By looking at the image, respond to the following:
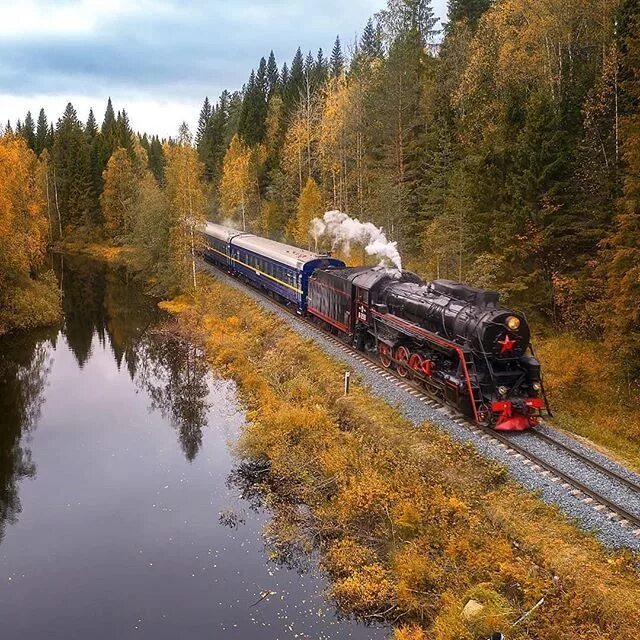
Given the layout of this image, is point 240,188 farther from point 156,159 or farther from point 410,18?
point 156,159

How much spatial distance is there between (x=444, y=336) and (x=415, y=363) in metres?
2.02

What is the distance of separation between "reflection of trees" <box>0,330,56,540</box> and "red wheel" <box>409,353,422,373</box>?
12526 millimetres

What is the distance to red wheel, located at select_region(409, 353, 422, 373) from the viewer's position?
19.6 metres

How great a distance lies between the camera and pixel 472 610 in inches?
391

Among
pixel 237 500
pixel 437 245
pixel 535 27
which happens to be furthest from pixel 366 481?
pixel 535 27

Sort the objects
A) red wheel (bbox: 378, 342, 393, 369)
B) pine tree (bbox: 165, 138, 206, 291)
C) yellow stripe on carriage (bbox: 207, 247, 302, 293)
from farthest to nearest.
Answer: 1. pine tree (bbox: 165, 138, 206, 291)
2. yellow stripe on carriage (bbox: 207, 247, 302, 293)
3. red wheel (bbox: 378, 342, 393, 369)

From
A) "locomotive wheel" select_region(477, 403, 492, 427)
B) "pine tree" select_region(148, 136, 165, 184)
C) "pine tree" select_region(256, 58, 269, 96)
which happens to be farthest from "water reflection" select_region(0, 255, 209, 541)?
"pine tree" select_region(148, 136, 165, 184)

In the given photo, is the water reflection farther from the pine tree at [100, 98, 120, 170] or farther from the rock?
the pine tree at [100, 98, 120, 170]

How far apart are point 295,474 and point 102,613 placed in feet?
19.5

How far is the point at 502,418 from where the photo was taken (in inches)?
640

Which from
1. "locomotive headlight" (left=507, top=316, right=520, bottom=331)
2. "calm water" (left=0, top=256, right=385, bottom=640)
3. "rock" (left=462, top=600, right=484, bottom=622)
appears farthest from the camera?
"locomotive headlight" (left=507, top=316, right=520, bottom=331)

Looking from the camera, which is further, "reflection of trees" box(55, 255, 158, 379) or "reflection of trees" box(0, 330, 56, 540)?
"reflection of trees" box(55, 255, 158, 379)

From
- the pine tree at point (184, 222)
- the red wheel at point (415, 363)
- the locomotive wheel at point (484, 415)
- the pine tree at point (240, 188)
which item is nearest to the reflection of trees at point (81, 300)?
the pine tree at point (184, 222)

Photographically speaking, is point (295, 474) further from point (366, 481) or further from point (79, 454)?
point (79, 454)
